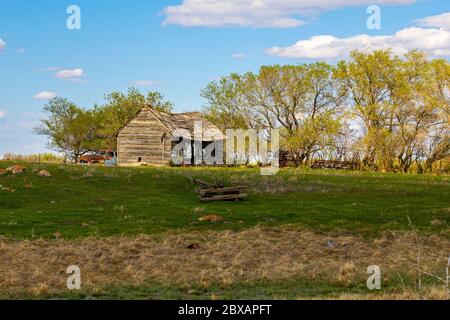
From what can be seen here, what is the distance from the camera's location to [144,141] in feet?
211

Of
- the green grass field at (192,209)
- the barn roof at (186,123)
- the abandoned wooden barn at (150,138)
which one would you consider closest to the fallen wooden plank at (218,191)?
the green grass field at (192,209)

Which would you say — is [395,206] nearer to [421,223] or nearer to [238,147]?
[421,223]

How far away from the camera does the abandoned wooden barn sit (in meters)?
63.1

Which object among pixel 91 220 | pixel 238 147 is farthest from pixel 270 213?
pixel 238 147

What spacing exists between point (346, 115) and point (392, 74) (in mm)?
6746

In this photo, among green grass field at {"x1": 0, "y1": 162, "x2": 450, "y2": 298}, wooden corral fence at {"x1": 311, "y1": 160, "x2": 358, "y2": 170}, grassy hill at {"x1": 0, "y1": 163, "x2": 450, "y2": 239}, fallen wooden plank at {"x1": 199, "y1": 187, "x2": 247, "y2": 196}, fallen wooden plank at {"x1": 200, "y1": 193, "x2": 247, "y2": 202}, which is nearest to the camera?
green grass field at {"x1": 0, "y1": 162, "x2": 450, "y2": 298}

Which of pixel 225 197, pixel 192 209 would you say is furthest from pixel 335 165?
pixel 192 209

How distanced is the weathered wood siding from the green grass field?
22.5 m

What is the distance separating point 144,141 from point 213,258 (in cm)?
4688

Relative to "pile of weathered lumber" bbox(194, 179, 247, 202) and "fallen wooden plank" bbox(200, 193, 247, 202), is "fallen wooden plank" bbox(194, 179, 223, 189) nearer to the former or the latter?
"pile of weathered lumber" bbox(194, 179, 247, 202)

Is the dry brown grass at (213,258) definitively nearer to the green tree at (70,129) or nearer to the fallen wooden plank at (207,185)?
the fallen wooden plank at (207,185)

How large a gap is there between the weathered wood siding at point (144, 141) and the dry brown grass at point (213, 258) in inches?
1607

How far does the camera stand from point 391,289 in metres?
14.4

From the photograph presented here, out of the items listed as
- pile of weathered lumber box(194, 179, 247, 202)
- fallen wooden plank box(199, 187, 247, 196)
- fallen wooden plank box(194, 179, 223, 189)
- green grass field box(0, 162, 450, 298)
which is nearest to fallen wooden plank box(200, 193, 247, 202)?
pile of weathered lumber box(194, 179, 247, 202)
